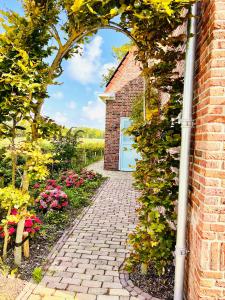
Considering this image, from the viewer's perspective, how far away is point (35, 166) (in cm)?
393

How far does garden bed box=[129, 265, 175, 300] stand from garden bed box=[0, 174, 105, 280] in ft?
4.60

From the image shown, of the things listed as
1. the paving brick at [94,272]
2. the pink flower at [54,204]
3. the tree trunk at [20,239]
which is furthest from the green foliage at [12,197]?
the pink flower at [54,204]

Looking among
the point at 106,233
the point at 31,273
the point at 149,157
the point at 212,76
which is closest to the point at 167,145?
the point at 149,157

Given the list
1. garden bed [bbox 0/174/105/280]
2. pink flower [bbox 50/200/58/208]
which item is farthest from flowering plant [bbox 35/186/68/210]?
garden bed [bbox 0/174/105/280]

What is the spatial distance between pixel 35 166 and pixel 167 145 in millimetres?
1724

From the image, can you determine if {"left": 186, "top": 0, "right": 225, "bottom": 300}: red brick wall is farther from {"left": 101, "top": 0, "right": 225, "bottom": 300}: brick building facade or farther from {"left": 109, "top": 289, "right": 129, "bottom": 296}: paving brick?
{"left": 109, "top": 289, "right": 129, "bottom": 296}: paving brick

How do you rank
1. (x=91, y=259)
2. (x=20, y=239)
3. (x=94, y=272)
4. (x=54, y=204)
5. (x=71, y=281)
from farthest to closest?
(x=54, y=204), (x=91, y=259), (x=20, y=239), (x=94, y=272), (x=71, y=281)

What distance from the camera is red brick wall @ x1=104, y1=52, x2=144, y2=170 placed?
574 inches

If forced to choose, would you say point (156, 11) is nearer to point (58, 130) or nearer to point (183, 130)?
point (183, 130)

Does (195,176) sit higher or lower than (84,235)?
higher

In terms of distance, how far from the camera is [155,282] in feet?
12.8

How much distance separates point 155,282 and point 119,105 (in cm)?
1143

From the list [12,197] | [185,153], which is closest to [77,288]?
[12,197]

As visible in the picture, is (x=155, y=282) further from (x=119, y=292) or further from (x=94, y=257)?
(x=94, y=257)
